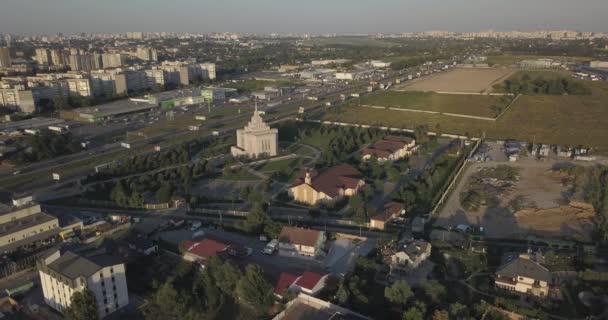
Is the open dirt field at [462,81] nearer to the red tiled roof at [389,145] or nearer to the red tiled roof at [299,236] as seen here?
the red tiled roof at [389,145]

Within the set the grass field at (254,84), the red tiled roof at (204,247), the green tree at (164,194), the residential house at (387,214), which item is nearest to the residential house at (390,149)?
the residential house at (387,214)

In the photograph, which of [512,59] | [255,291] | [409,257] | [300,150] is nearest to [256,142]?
[300,150]

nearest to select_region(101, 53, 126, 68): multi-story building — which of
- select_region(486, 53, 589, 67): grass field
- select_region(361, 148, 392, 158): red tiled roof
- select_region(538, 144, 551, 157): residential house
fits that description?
select_region(361, 148, 392, 158): red tiled roof

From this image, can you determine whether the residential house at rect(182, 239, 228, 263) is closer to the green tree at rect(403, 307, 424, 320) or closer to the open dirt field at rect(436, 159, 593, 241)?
the green tree at rect(403, 307, 424, 320)

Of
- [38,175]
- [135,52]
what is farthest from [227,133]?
[135,52]

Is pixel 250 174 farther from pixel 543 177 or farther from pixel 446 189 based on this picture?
pixel 543 177

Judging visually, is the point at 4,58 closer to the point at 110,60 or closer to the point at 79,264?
the point at 110,60
